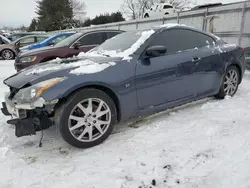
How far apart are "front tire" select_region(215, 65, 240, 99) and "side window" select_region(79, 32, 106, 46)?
4235 mm

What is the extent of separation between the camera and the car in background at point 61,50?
6434 millimetres

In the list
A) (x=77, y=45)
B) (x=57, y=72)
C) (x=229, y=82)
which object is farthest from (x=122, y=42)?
(x=77, y=45)

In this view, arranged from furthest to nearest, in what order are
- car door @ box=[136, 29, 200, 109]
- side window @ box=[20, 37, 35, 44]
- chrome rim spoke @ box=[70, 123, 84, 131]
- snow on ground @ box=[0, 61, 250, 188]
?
side window @ box=[20, 37, 35, 44], car door @ box=[136, 29, 200, 109], chrome rim spoke @ box=[70, 123, 84, 131], snow on ground @ box=[0, 61, 250, 188]

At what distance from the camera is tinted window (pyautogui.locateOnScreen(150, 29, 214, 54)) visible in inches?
142

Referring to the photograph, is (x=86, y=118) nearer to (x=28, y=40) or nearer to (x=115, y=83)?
(x=115, y=83)

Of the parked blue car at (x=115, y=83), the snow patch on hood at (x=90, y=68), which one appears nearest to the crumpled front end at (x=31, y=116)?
the parked blue car at (x=115, y=83)

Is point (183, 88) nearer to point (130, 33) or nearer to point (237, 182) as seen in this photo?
point (130, 33)

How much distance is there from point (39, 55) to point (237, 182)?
18.9 ft

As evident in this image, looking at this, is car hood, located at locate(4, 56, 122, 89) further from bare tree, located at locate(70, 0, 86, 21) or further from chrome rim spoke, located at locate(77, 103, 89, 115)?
bare tree, located at locate(70, 0, 86, 21)

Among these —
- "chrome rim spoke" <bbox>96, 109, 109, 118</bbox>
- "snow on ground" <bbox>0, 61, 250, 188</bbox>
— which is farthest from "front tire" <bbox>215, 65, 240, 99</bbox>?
"chrome rim spoke" <bbox>96, 109, 109, 118</bbox>

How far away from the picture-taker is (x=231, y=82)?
4.47 metres

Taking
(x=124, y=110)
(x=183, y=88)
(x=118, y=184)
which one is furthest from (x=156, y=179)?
(x=183, y=88)

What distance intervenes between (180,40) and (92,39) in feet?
13.3

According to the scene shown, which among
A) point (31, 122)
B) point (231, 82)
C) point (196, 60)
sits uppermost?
point (196, 60)
